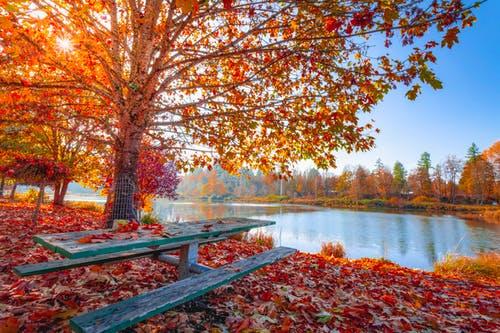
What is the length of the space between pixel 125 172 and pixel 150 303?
3.23 metres

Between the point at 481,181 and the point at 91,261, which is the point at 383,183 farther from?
the point at 91,261

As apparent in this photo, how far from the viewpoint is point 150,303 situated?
1841 mm

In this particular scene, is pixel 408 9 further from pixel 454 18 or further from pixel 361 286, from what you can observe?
pixel 361 286

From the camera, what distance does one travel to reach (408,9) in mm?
3141

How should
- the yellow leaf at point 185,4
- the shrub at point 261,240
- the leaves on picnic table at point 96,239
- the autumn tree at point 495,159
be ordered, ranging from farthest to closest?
the autumn tree at point 495,159 < the shrub at point 261,240 < the leaves on picnic table at point 96,239 < the yellow leaf at point 185,4

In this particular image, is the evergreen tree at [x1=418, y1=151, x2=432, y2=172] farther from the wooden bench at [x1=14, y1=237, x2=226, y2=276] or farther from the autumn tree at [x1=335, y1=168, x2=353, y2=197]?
the wooden bench at [x1=14, y1=237, x2=226, y2=276]

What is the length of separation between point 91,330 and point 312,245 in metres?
11.2

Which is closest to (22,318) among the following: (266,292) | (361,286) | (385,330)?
(266,292)

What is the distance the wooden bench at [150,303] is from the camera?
152 cm

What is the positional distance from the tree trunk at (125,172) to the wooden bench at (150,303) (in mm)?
2735

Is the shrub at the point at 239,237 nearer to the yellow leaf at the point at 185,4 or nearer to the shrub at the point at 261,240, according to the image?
the shrub at the point at 261,240

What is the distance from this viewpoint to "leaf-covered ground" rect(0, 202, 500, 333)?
2.22m

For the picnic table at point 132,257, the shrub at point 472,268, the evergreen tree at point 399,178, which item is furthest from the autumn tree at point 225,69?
the evergreen tree at point 399,178

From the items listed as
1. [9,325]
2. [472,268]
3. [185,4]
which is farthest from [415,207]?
[9,325]
